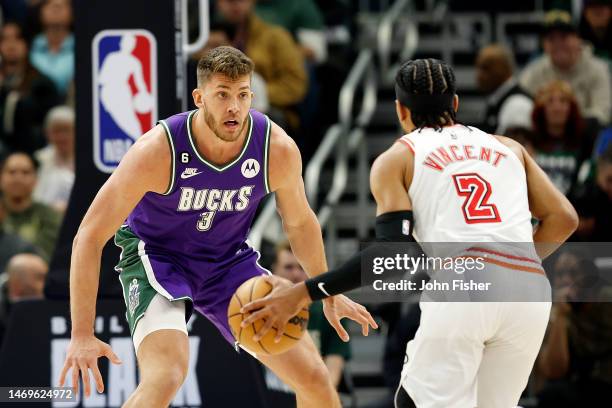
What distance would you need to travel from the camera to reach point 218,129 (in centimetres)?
605

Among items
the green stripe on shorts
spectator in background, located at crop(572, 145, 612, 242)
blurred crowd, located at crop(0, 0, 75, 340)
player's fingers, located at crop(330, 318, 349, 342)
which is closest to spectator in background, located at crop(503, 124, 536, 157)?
spectator in background, located at crop(572, 145, 612, 242)

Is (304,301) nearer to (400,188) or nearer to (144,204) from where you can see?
(400,188)

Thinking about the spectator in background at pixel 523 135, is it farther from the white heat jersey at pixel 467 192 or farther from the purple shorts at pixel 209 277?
the white heat jersey at pixel 467 192

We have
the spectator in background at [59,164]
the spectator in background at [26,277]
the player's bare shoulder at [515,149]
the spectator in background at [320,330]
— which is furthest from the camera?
the spectator in background at [59,164]

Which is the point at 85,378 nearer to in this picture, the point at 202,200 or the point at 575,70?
the point at 202,200

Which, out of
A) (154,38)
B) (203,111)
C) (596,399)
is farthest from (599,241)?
(203,111)

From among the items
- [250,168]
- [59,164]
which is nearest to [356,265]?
[250,168]

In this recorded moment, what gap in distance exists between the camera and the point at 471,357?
541 cm

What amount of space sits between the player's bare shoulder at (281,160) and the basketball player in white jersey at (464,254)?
2.59 feet

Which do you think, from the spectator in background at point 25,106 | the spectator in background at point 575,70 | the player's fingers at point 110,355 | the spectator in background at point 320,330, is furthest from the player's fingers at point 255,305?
the spectator in background at point 25,106

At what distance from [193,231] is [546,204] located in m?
1.74

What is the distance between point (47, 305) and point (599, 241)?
4.12 m

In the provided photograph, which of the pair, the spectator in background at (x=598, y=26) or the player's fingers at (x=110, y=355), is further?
the spectator in background at (x=598, y=26)

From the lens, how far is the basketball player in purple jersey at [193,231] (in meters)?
5.85
